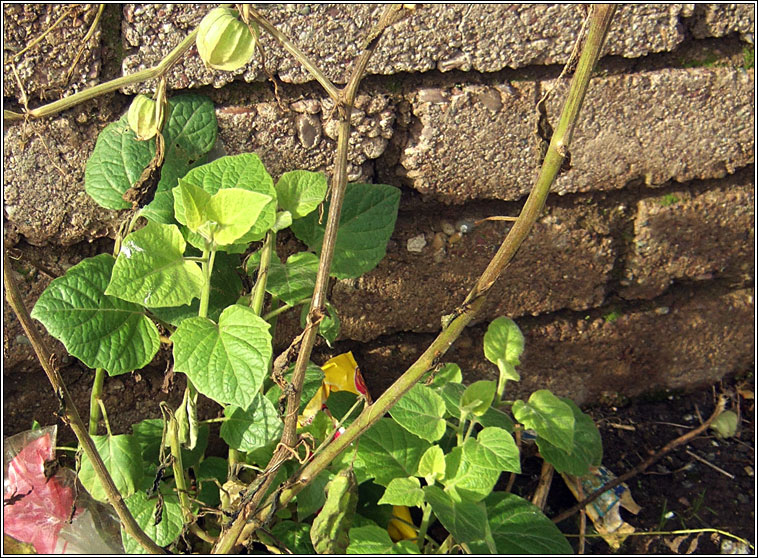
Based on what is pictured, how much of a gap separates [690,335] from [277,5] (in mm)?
1120

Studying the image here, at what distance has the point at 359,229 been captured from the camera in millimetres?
1076

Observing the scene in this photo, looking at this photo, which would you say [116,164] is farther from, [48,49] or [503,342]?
[503,342]

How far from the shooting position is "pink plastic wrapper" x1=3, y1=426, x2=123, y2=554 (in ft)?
3.60

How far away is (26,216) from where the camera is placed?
1.13m

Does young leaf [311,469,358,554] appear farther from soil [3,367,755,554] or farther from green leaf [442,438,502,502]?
soil [3,367,755,554]

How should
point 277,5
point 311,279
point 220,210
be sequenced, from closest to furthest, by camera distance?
point 220,210
point 311,279
point 277,5

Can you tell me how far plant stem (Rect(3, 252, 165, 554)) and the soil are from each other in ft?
1.18

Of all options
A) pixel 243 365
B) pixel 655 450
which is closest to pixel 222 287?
pixel 243 365

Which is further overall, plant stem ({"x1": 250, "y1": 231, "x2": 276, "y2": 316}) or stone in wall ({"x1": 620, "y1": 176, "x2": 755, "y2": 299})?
stone in wall ({"x1": 620, "y1": 176, "x2": 755, "y2": 299})

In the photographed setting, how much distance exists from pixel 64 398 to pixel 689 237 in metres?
1.21

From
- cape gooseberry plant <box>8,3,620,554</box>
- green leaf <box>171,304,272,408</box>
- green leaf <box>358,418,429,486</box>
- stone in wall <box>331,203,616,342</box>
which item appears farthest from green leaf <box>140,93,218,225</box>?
green leaf <box>358,418,429,486</box>

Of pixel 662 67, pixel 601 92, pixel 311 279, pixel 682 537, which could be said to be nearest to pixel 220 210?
pixel 311 279

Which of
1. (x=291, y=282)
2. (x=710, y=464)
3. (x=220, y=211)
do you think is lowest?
(x=710, y=464)

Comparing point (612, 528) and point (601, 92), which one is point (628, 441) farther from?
point (601, 92)
